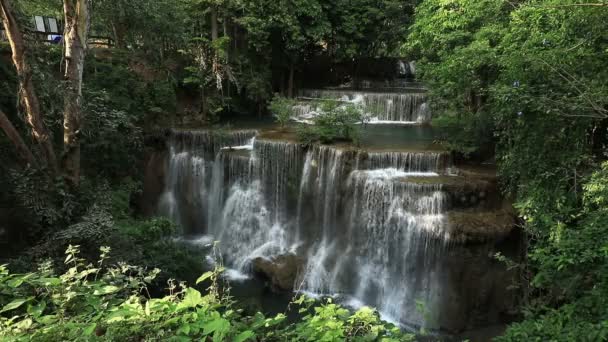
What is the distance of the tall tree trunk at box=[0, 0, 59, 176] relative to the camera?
6.03 metres

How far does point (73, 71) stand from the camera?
6.93 metres

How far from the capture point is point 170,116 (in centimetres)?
1448

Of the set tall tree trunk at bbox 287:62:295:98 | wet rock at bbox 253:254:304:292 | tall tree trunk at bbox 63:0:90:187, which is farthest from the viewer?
tall tree trunk at bbox 287:62:295:98

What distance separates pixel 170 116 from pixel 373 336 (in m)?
13.1

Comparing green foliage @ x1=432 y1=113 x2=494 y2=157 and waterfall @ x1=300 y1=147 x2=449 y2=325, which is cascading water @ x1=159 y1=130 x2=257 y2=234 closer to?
waterfall @ x1=300 y1=147 x2=449 y2=325

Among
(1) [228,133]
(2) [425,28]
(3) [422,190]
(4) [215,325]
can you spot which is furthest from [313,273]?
(4) [215,325]

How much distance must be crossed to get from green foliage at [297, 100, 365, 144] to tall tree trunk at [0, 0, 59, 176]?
6.18 m

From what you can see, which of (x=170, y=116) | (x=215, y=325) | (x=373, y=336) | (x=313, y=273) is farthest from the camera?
(x=170, y=116)

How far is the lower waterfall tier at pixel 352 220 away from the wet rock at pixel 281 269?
26 millimetres

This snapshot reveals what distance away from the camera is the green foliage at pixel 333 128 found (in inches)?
442

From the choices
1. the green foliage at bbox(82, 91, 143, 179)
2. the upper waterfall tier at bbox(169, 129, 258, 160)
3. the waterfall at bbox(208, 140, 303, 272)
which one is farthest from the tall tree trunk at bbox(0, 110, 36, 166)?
the upper waterfall tier at bbox(169, 129, 258, 160)

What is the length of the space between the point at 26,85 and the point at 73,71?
809mm

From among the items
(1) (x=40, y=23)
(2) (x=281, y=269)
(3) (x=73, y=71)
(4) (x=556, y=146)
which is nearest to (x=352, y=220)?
(2) (x=281, y=269)

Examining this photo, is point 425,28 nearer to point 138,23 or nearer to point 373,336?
point 138,23
